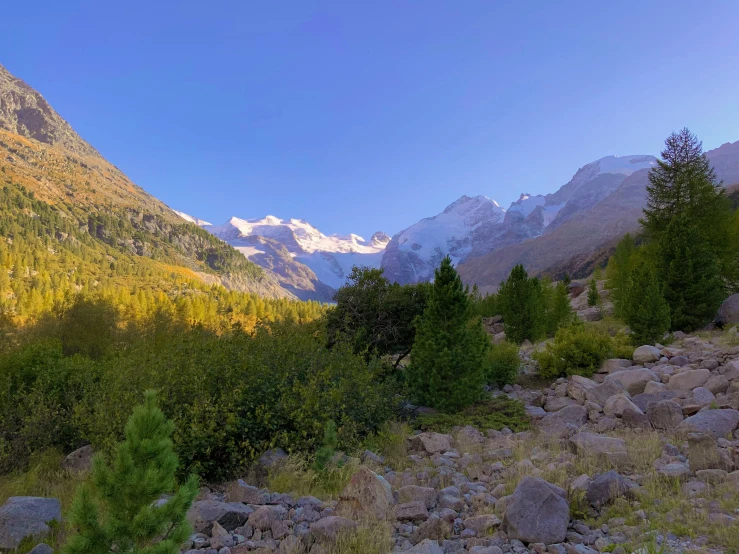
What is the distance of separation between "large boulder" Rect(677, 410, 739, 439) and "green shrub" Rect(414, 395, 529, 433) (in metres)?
3.79

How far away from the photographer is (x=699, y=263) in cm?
2167

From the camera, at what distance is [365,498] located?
243 inches

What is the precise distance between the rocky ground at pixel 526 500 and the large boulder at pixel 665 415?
0.03m

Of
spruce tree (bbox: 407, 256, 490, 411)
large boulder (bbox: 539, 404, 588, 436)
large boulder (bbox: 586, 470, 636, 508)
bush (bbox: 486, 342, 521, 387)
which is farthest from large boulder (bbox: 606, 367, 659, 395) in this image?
large boulder (bbox: 586, 470, 636, 508)

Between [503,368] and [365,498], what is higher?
[365,498]

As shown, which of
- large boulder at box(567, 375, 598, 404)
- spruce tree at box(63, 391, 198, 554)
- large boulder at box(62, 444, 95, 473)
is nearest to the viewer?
spruce tree at box(63, 391, 198, 554)

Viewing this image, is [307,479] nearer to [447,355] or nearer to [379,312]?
[447,355]

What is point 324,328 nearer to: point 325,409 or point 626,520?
point 325,409

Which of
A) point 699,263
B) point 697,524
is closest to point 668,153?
point 699,263

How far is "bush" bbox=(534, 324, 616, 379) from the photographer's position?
16.8 m

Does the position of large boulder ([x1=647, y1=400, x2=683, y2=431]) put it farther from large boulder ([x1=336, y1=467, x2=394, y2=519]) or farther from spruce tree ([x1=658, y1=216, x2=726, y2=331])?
spruce tree ([x1=658, y1=216, x2=726, y2=331])

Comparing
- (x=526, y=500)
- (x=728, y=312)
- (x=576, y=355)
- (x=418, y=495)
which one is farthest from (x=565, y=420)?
(x=728, y=312)

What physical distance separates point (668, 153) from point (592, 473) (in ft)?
122

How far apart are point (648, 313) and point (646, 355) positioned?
406 cm
